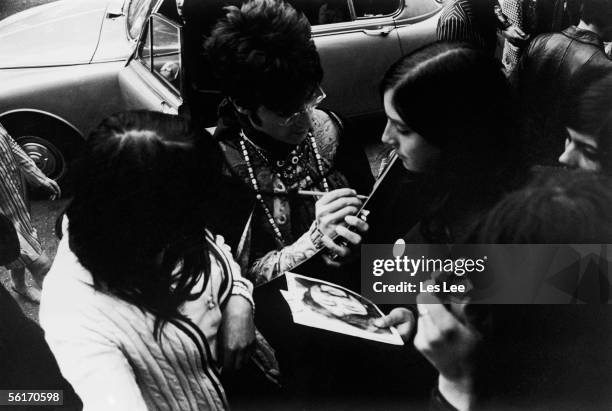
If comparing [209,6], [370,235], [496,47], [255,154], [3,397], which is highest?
[209,6]

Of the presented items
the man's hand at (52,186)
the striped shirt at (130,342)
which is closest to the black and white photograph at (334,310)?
the striped shirt at (130,342)

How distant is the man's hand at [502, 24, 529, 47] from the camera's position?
1.84 meters

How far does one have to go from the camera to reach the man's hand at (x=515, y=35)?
6.05 ft

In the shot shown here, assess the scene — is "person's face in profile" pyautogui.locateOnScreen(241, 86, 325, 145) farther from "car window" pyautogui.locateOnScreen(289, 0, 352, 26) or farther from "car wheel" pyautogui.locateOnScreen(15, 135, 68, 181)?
"car wheel" pyautogui.locateOnScreen(15, 135, 68, 181)

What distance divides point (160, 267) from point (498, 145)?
96 cm

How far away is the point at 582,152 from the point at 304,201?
829mm

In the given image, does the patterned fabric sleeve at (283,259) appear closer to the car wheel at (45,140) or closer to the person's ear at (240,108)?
the person's ear at (240,108)

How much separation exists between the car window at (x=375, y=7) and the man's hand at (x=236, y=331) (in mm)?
938

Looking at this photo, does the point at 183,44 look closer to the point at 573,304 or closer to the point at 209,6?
the point at 209,6

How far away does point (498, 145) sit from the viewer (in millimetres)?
1701

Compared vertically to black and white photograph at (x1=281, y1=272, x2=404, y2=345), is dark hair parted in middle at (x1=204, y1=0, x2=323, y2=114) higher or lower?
higher

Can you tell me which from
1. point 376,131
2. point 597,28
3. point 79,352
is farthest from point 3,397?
point 597,28

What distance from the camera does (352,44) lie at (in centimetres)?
192

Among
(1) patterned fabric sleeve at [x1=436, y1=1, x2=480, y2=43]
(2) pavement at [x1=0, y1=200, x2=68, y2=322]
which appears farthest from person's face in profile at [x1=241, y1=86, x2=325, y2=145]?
(2) pavement at [x1=0, y1=200, x2=68, y2=322]
